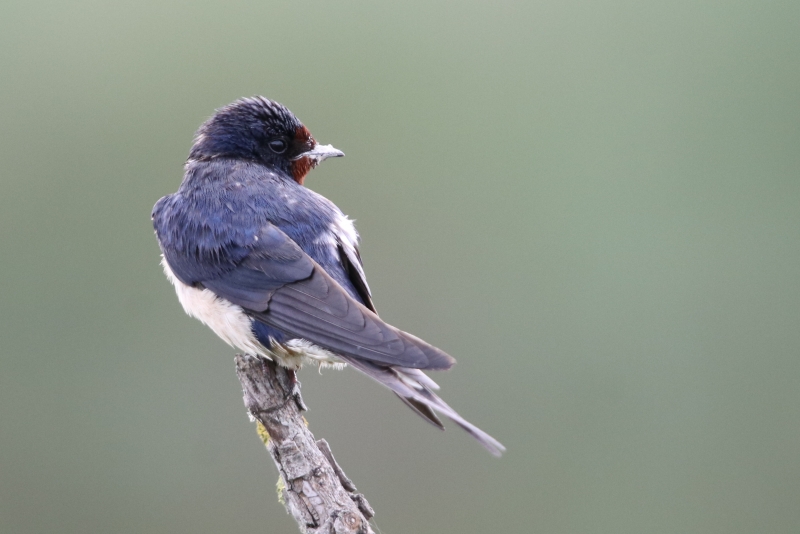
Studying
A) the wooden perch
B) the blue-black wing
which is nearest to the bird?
the blue-black wing

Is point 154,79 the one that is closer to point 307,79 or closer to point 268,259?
point 307,79

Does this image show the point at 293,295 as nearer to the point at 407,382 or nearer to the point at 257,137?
the point at 407,382

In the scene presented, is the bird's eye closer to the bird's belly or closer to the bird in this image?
the bird

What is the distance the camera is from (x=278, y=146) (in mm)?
3834

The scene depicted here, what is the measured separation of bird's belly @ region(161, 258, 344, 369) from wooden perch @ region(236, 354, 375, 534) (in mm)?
114

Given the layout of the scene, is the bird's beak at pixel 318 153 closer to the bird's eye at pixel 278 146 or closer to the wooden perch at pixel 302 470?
the bird's eye at pixel 278 146

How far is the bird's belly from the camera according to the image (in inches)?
125

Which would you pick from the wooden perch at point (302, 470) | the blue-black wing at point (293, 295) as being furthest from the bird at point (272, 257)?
the wooden perch at point (302, 470)

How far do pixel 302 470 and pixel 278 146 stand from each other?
139cm

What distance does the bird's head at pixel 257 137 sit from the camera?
379cm

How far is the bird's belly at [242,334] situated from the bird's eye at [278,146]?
2.07 ft

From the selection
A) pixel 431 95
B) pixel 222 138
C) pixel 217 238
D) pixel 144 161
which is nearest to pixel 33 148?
pixel 144 161

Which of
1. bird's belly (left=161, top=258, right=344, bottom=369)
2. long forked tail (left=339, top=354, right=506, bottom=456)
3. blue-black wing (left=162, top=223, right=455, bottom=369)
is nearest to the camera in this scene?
long forked tail (left=339, top=354, right=506, bottom=456)

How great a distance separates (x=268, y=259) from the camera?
129 inches
